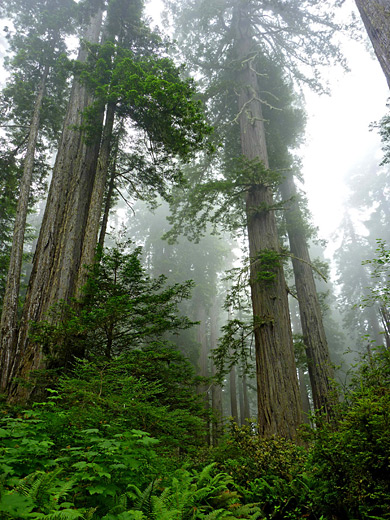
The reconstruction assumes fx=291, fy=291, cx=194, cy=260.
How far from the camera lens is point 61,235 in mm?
6598

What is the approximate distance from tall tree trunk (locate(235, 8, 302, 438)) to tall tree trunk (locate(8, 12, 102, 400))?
404 cm

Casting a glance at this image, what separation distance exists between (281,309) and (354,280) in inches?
1112

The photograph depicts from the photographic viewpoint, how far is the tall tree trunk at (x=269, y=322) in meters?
5.39

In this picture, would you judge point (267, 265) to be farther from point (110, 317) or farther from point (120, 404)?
point (120, 404)

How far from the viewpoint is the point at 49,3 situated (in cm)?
1028

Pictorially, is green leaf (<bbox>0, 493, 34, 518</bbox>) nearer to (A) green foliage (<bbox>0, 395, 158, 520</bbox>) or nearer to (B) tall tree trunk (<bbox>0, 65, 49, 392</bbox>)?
(A) green foliage (<bbox>0, 395, 158, 520</bbox>)

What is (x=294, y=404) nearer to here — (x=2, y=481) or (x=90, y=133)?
(x=2, y=481)

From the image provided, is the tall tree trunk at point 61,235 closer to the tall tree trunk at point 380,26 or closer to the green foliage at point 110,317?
the green foliage at point 110,317

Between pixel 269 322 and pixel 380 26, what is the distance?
207 inches

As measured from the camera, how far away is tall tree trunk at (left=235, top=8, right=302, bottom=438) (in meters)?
5.39

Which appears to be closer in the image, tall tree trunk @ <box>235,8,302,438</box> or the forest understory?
the forest understory

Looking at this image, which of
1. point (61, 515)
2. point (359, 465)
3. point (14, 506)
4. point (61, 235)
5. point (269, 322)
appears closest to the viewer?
point (14, 506)

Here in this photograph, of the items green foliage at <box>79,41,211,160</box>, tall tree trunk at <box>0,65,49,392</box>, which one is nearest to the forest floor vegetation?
tall tree trunk at <box>0,65,49,392</box>

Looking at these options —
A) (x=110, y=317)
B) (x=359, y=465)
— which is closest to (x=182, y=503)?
(x=359, y=465)
